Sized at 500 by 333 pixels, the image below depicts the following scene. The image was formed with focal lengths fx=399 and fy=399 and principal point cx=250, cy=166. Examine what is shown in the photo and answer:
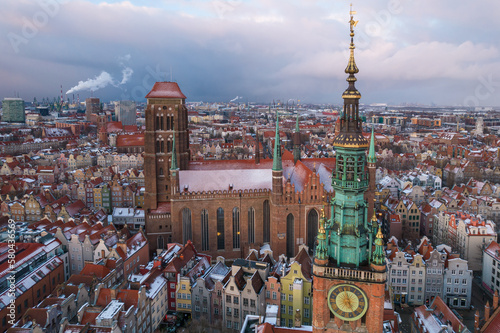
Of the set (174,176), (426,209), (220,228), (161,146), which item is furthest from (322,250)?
(426,209)

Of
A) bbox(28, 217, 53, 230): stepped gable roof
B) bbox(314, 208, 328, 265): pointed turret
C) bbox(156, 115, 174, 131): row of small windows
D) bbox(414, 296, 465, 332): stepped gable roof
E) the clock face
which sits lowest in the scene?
bbox(414, 296, 465, 332): stepped gable roof

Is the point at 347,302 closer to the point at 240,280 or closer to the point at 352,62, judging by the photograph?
the point at 352,62

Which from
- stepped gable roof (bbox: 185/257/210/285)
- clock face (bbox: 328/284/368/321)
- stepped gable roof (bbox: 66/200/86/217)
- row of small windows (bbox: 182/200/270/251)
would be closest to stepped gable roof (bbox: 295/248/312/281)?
stepped gable roof (bbox: 185/257/210/285)

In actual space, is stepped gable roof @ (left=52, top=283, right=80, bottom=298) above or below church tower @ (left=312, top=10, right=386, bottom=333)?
below

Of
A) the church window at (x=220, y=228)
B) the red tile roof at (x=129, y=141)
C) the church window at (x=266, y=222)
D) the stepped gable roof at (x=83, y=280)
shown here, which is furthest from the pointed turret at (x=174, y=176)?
the red tile roof at (x=129, y=141)

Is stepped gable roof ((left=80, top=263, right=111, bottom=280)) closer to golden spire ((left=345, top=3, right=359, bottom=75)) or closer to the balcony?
the balcony

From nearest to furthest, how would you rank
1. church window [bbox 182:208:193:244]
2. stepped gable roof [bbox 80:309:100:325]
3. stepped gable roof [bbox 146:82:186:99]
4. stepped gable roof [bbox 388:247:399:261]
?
stepped gable roof [bbox 80:309:100:325] < stepped gable roof [bbox 388:247:399:261] < church window [bbox 182:208:193:244] < stepped gable roof [bbox 146:82:186:99]

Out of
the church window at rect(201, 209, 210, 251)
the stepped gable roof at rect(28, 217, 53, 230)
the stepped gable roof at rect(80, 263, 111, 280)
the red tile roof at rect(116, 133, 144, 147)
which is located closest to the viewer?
the stepped gable roof at rect(80, 263, 111, 280)
